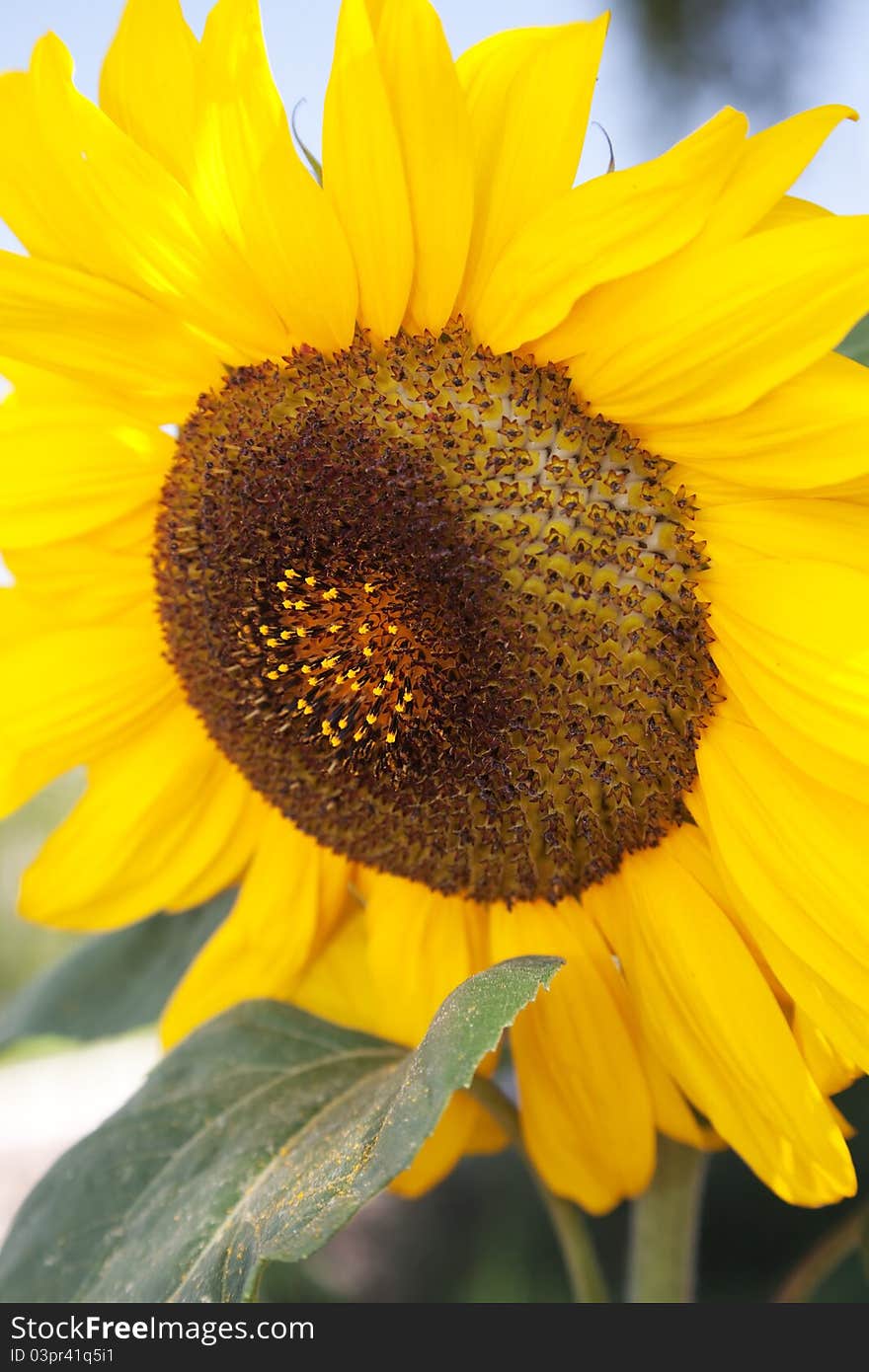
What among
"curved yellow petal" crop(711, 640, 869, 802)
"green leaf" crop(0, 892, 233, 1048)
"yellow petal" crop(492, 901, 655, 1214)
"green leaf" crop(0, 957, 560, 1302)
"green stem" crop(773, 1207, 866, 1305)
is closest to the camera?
"green leaf" crop(0, 957, 560, 1302)

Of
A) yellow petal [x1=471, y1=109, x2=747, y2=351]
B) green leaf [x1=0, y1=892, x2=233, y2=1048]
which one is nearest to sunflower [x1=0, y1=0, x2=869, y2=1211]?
yellow petal [x1=471, y1=109, x2=747, y2=351]

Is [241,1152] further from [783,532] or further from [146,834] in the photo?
[783,532]

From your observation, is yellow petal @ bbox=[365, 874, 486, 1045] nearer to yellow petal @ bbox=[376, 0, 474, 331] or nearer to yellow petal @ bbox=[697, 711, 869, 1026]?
yellow petal @ bbox=[697, 711, 869, 1026]

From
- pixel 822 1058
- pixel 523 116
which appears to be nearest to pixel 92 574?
pixel 523 116

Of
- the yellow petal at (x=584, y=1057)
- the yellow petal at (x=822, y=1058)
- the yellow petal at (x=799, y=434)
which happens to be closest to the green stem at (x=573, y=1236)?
the yellow petal at (x=584, y=1057)

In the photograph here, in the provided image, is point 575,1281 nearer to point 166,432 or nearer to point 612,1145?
point 612,1145

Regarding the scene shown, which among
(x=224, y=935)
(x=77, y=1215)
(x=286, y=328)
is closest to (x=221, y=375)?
(x=286, y=328)
